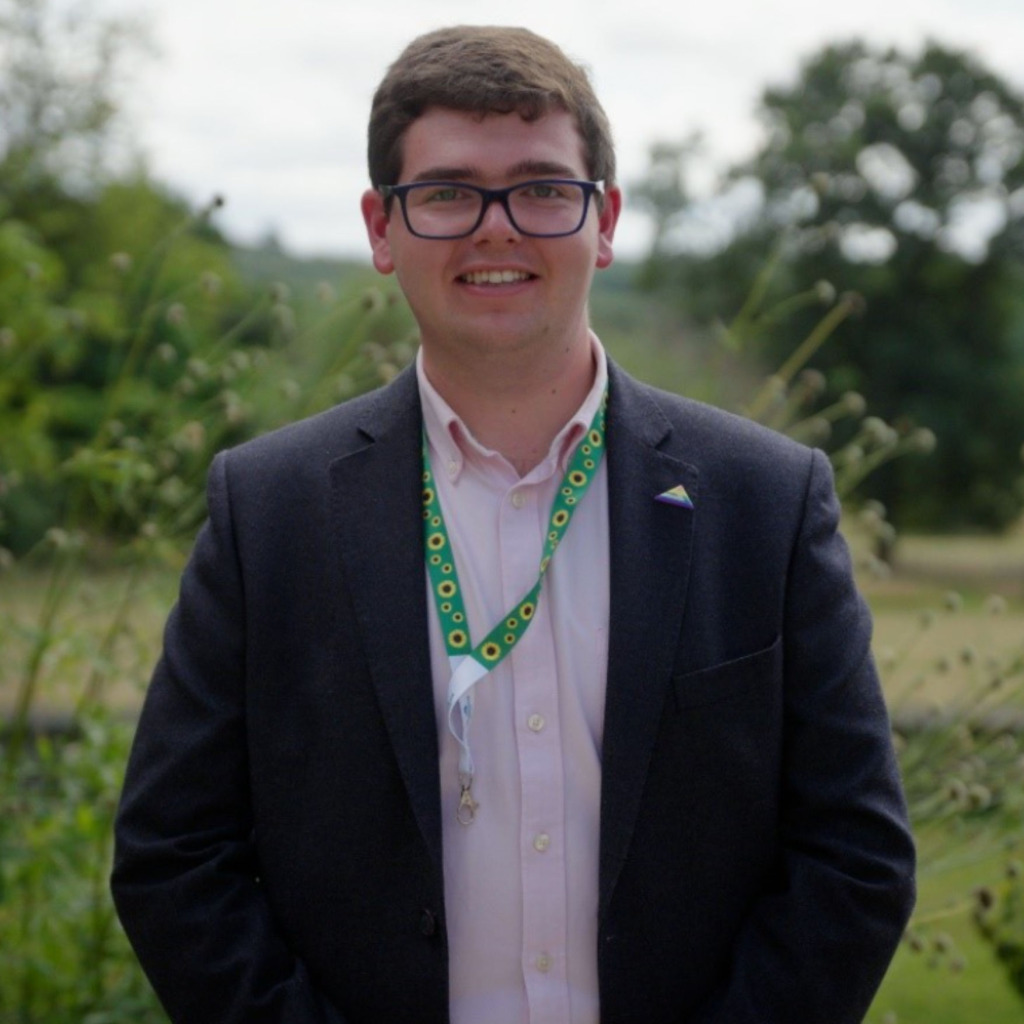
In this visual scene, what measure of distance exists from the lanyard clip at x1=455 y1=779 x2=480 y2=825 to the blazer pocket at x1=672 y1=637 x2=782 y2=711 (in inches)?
11.3

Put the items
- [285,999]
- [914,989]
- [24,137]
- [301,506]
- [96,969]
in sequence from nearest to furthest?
[285,999]
[301,506]
[96,969]
[914,989]
[24,137]

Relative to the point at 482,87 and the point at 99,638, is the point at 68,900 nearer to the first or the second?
the point at 99,638

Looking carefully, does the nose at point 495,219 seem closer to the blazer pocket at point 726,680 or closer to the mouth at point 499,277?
the mouth at point 499,277

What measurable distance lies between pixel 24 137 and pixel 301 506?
50.9 ft

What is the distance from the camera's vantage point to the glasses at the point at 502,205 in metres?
2.10

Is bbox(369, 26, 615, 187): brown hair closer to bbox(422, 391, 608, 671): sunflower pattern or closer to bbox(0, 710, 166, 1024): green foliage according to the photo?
bbox(422, 391, 608, 671): sunflower pattern

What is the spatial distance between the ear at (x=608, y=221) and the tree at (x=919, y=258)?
26.8 metres

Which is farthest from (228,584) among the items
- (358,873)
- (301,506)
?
(358,873)

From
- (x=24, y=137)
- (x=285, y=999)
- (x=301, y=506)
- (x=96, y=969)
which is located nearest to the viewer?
(x=285, y=999)

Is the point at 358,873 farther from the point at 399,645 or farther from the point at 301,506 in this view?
the point at 301,506

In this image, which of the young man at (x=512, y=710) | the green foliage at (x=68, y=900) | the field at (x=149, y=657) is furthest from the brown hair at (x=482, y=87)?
the green foliage at (x=68, y=900)

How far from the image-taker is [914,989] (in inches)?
224

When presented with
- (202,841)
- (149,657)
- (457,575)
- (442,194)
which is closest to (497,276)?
(442,194)

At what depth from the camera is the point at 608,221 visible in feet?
7.48
